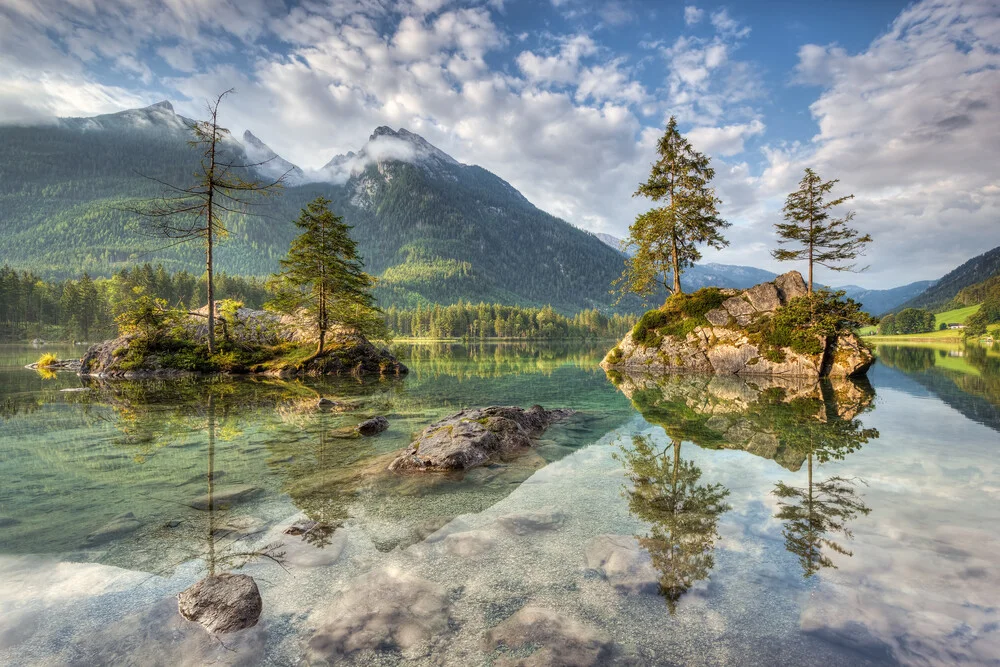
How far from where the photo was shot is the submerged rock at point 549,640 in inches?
140

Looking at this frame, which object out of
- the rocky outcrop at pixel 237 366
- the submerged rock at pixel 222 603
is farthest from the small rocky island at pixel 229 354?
the submerged rock at pixel 222 603

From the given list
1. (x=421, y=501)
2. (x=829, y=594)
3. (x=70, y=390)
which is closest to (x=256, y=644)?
(x=421, y=501)

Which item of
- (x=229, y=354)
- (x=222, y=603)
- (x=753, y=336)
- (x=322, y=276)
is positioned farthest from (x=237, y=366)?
(x=753, y=336)

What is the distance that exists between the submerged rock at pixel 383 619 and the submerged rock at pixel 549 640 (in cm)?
63

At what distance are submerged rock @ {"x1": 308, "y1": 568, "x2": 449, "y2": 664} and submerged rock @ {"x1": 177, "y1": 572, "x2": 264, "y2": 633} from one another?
793 millimetres

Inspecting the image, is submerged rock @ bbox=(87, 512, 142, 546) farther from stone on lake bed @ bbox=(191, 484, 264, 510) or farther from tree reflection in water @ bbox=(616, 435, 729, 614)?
tree reflection in water @ bbox=(616, 435, 729, 614)

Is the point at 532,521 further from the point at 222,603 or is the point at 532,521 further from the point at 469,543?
the point at 222,603

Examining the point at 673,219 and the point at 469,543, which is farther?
the point at 673,219

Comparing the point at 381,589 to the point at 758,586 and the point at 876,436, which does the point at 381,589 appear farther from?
the point at 876,436

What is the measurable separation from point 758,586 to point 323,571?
5052 mm

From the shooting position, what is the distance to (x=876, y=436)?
11.8 m

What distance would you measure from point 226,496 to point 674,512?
7.77 metres

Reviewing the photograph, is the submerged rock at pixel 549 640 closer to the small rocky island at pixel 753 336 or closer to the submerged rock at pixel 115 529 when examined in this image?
the submerged rock at pixel 115 529

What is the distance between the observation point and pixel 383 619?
4.12 meters
